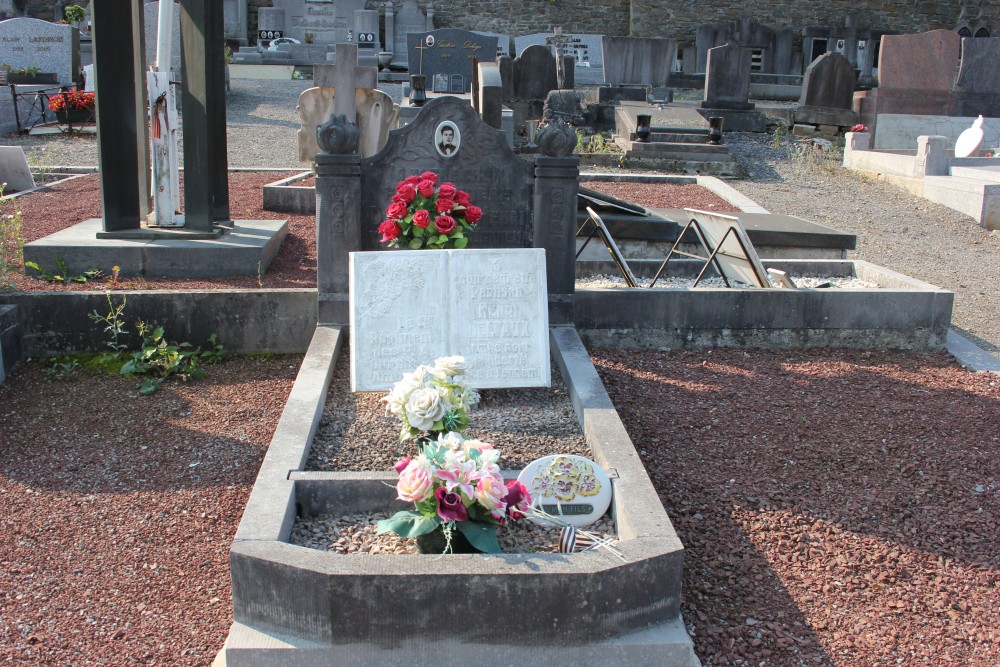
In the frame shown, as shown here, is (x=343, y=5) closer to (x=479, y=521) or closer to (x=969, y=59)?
(x=969, y=59)

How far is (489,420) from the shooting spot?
4.48m

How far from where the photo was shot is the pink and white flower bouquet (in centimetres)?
301

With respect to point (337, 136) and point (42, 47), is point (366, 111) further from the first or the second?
point (42, 47)

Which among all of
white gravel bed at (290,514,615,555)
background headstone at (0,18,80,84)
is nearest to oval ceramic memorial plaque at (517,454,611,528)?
white gravel bed at (290,514,615,555)

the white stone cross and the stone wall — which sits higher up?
the stone wall

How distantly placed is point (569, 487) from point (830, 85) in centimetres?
1831

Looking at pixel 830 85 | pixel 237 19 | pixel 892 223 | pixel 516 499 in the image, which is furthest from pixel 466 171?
pixel 237 19

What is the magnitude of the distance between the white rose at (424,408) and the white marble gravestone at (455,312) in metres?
1.17

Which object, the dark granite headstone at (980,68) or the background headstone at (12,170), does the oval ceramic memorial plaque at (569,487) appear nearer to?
the background headstone at (12,170)

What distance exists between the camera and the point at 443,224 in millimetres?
5035

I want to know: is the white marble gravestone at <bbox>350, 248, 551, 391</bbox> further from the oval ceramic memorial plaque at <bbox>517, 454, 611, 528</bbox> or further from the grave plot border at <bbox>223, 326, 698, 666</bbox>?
the grave plot border at <bbox>223, 326, 698, 666</bbox>

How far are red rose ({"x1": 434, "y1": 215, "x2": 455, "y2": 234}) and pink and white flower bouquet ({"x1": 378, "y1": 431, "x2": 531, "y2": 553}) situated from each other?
83.8 inches

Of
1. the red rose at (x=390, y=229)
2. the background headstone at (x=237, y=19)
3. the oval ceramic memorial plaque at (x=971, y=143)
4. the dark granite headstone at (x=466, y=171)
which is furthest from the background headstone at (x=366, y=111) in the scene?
the background headstone at (x=237, y=19)

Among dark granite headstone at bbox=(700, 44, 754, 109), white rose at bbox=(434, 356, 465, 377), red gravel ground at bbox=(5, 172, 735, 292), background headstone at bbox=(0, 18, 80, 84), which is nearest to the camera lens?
white rose at bbox=(434, 356, 465, 377)
